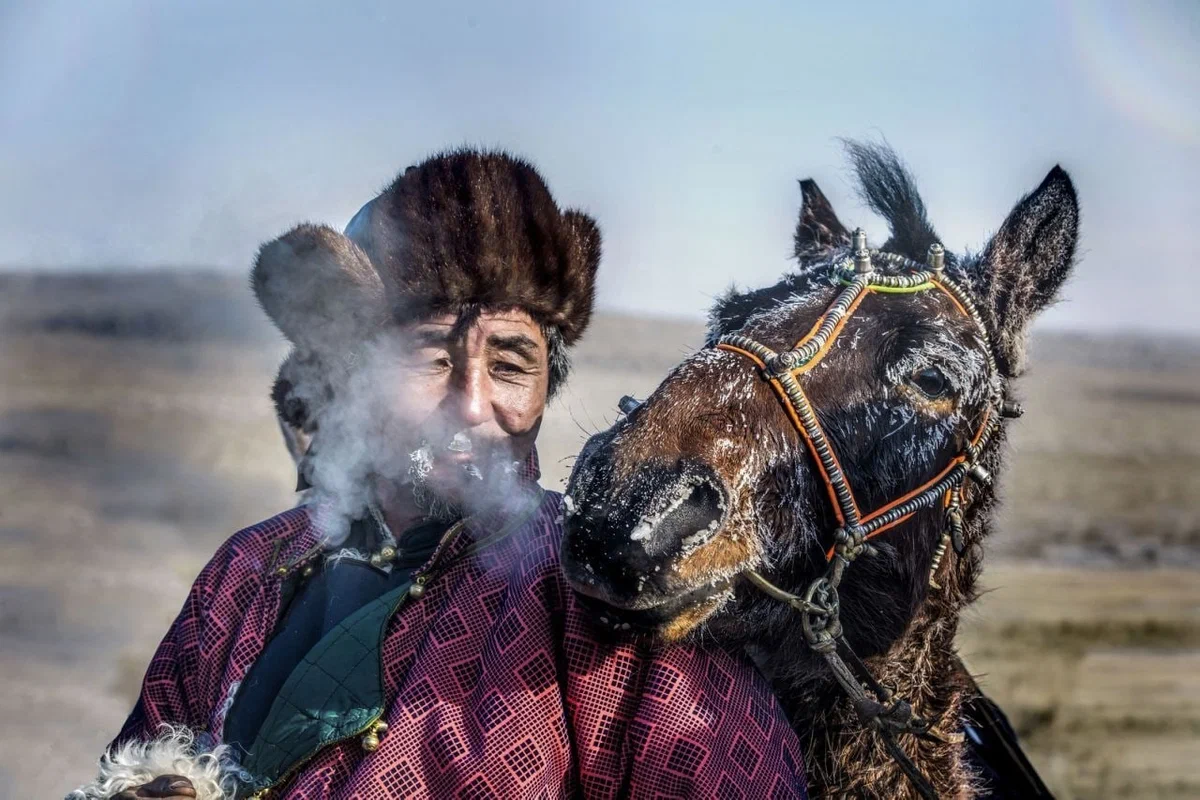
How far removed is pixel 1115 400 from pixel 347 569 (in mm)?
37671

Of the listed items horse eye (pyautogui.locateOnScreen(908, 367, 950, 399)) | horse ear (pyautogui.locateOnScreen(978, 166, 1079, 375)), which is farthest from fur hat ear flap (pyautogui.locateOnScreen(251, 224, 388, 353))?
horse ear (pyautogui.locateOnScreen(978, 166, 1079, 375))

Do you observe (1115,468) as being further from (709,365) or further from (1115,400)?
(709,365)

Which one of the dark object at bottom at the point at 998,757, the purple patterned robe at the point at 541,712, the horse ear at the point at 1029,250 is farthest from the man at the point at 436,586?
the dark object at bottom at the point at 998,757

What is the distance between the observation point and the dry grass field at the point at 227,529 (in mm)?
9164

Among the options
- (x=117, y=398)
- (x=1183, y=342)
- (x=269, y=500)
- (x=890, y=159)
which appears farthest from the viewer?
(x=1183, y=342)

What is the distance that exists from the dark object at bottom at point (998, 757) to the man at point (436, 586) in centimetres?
134

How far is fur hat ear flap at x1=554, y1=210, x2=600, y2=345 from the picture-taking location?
3.29 metres

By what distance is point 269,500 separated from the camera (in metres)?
15.9

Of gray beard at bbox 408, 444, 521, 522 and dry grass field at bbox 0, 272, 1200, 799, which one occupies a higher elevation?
gray beard at bbox 408, 444, 521, 522

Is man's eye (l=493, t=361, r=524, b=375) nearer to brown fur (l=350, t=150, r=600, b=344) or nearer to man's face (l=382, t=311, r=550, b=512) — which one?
man's face (l=382, t=311, r=550, b=512)

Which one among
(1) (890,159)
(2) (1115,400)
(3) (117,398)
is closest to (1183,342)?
(2) (1115,400)

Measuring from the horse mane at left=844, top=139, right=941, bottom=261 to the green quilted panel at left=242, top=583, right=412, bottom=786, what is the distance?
64.9 inches

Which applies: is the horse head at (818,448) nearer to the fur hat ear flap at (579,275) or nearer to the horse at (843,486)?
the horse at (843,486)

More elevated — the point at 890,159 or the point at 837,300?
the point at 890,159
